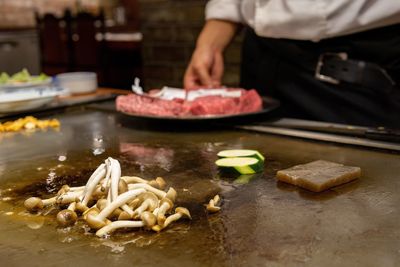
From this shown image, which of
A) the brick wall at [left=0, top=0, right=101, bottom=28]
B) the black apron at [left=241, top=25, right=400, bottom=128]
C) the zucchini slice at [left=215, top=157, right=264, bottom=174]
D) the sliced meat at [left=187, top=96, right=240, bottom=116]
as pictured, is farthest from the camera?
the brick wall at [left=0, top=0, right=101, bottom=28]

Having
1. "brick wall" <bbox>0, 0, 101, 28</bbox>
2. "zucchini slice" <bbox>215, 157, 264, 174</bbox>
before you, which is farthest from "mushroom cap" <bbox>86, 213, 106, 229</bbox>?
"brick wall" <bbox>0, 0, 101, 28</bbox>

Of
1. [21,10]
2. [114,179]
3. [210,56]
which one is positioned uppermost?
[21,10]

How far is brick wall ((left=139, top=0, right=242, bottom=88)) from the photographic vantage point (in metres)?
3.41

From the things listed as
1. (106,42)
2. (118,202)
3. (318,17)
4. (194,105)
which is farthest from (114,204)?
(106,42)

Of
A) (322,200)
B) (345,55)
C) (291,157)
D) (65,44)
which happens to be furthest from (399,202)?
(65,44)

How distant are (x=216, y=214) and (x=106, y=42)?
4862 millimetres

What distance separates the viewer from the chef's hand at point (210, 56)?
6.55ft

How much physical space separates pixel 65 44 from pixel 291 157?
5.03 m

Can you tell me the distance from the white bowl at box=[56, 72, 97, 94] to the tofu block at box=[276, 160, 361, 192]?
148 cm

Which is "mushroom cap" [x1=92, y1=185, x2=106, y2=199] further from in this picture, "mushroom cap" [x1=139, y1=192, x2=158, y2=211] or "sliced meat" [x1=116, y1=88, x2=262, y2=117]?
"sliced meat" [x1=116, y1=88, x2=262, y2=117]

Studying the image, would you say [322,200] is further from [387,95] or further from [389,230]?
[387,95]

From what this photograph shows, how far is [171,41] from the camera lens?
12.2ft

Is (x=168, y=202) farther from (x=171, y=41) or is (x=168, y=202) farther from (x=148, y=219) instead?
(x=171, y=41)

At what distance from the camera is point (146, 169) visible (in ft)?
3.91
